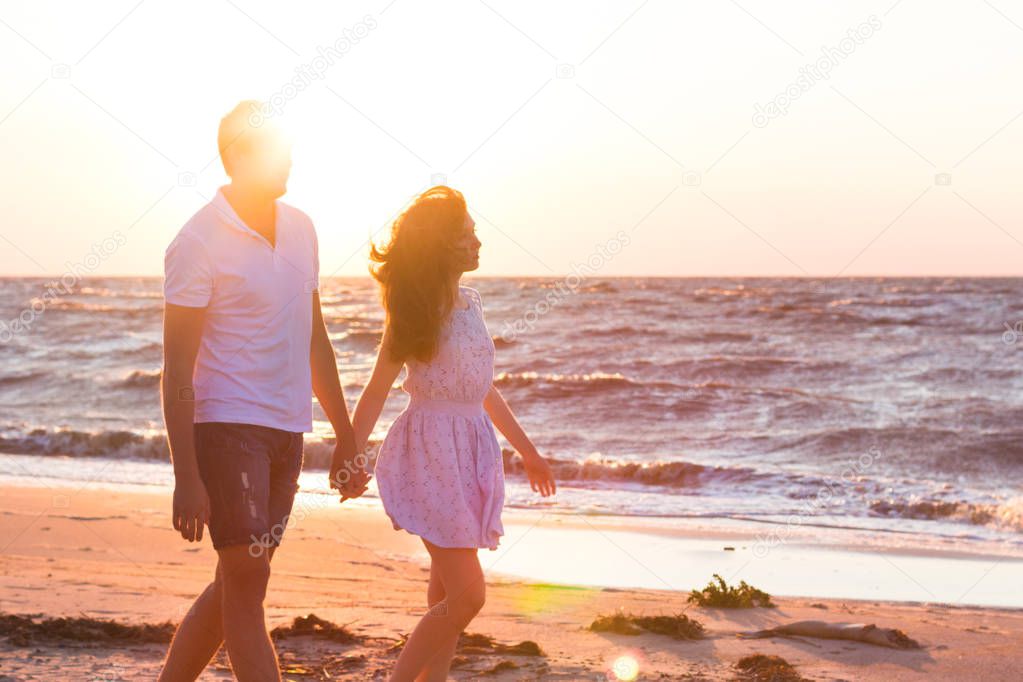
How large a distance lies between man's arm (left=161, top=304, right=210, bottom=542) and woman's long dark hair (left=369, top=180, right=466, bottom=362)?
0.71 m

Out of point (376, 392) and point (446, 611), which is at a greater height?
point (376, 392)

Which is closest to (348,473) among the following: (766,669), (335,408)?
(335,408)

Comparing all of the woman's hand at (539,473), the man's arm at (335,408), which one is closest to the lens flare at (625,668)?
the woman's hand at (539,473)

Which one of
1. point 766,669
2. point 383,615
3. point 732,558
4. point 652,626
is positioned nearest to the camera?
point 766,669

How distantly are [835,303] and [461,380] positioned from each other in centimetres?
4128

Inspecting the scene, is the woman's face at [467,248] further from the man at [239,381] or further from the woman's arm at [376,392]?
the man at [239,381]

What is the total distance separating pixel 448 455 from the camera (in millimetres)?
3562

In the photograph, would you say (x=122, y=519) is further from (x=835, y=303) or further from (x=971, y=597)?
(x=835, y=303)

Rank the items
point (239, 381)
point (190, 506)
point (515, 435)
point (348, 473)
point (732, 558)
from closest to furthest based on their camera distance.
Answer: point (190, 506), point (239, 381), point (348, 473), point (515, 435), point (732, 558)

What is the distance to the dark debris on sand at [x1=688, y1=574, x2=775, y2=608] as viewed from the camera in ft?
20.7

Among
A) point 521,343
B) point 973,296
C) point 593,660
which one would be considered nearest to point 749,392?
point 521,343

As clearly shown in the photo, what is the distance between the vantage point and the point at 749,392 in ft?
70.1

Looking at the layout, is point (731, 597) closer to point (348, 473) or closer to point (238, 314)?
point (348, 473)

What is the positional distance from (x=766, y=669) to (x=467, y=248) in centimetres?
240
